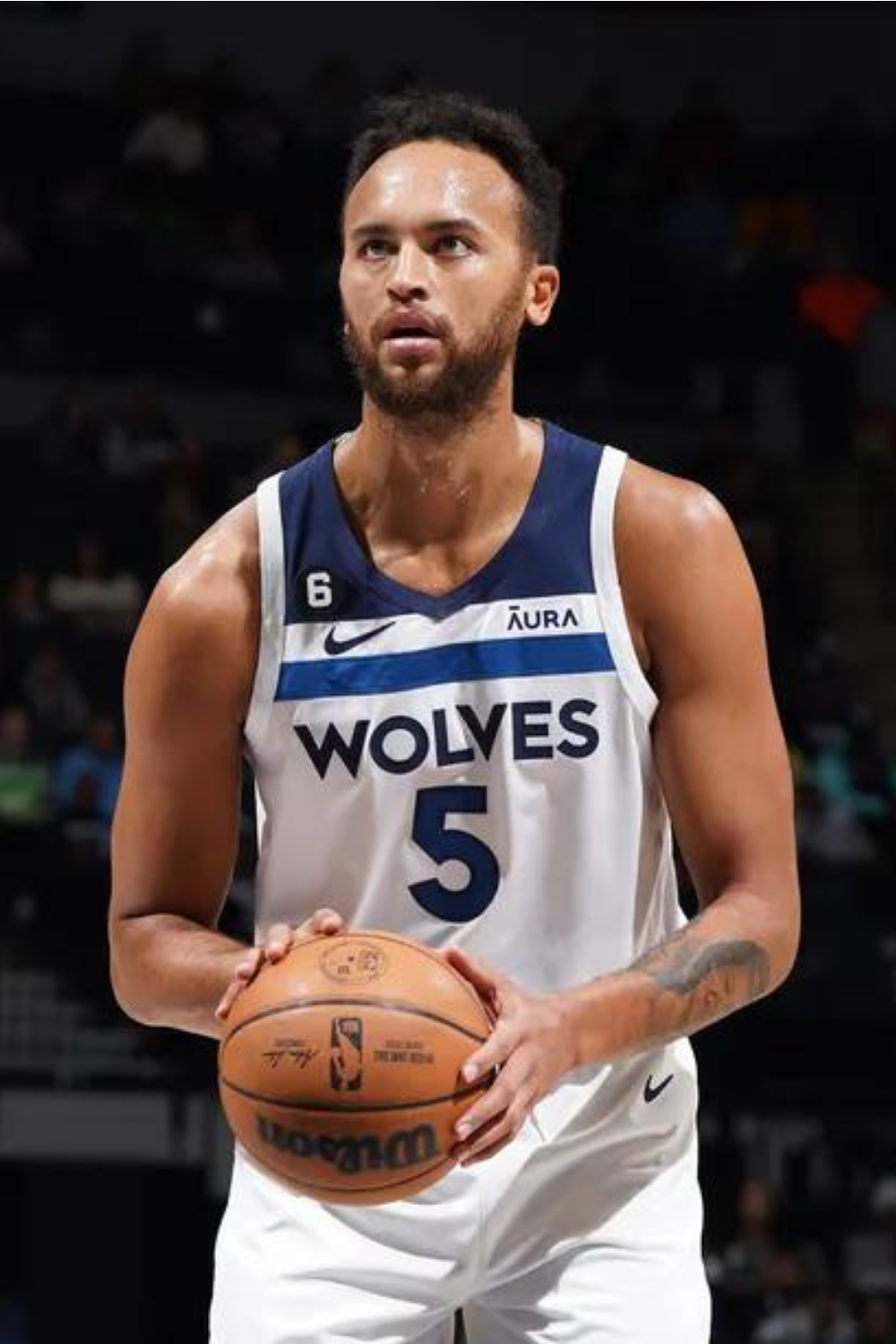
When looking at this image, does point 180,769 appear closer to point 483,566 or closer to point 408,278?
point 483,566

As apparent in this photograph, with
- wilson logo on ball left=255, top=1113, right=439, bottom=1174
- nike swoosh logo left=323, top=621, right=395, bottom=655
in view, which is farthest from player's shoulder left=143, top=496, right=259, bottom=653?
wilson logo on ball left=255, top=1113, right=439, bottom=1174

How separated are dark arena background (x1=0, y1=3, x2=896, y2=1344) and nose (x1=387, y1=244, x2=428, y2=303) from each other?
6233 millimetres

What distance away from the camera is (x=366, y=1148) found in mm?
3486

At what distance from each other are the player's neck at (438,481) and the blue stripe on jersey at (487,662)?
0.66 ft

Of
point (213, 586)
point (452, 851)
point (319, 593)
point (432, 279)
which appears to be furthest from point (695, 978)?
point (432, 279)

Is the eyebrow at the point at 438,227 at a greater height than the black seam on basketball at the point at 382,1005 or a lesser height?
greater

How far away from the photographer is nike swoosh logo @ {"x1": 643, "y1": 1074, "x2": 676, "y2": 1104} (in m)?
4.06

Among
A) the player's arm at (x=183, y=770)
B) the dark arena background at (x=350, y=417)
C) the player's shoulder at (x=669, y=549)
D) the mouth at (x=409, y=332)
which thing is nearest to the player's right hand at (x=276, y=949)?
the player's arm at (x=183, y=770)

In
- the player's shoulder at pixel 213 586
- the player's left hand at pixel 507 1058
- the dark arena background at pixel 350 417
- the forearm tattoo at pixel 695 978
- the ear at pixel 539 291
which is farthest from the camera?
the dark arena background at pixel 350 417

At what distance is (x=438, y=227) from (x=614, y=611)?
637 mm

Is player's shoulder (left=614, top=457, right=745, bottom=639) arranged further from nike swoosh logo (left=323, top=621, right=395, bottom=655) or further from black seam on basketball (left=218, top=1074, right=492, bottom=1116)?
black seam on basketball (left=218, top=1074, right=492, bottom=1116)

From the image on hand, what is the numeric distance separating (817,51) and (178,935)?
471 inches

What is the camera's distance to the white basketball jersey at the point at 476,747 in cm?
401

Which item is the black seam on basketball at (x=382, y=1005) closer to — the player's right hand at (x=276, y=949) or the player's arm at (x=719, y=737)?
the player's right hand at (x=276, y=949)
